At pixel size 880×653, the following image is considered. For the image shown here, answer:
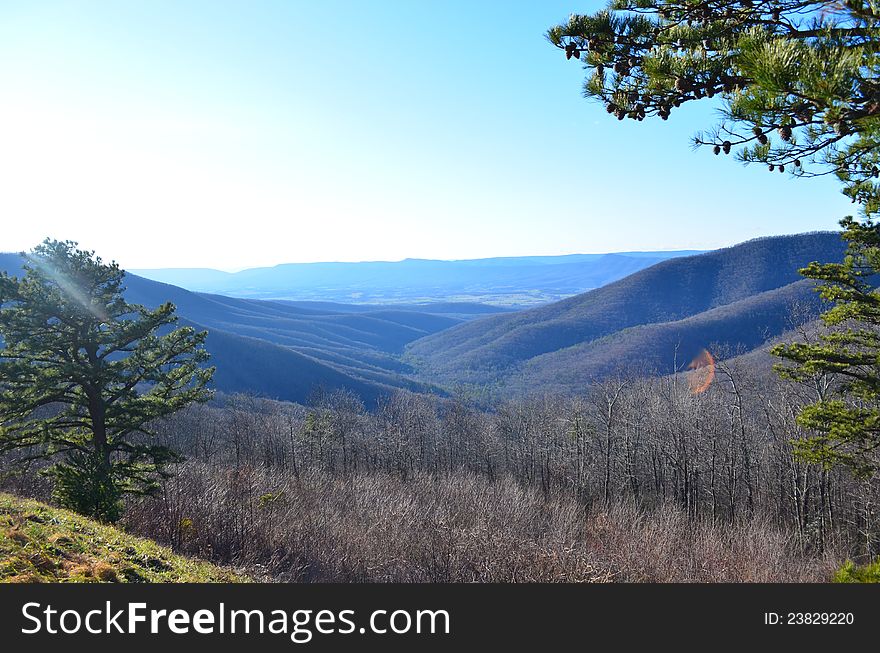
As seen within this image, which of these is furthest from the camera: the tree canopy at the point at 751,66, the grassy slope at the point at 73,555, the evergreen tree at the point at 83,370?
the evergreen tree at the point at 83,370

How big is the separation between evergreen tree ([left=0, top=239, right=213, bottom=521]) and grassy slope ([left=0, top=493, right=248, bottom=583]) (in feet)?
9.86

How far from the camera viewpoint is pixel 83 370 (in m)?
14.6

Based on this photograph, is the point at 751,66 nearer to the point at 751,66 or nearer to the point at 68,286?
the point at 751,66

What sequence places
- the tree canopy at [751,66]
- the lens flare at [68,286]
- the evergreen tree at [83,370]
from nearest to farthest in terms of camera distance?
the tree canopy at [751,66]
the evergreen tree at [83,370]
the lens flare at [68,286]

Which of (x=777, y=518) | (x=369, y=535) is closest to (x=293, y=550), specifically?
(x=369, y=535)

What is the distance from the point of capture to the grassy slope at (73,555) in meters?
7.33

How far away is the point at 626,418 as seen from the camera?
46.3m

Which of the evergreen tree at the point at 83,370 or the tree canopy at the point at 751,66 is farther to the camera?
the evergreen tree at the point at 83,370

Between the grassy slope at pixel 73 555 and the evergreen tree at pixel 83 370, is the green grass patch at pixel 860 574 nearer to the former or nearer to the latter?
the grassy slope at pixel 73 555

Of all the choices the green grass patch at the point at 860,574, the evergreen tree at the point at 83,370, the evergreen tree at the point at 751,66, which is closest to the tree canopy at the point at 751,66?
the evergreen tree at the point at 751,66

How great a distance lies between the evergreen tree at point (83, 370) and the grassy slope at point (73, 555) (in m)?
3.01

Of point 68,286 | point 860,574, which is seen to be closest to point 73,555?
point 68,286

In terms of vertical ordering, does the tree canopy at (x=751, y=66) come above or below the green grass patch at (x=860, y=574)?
above
